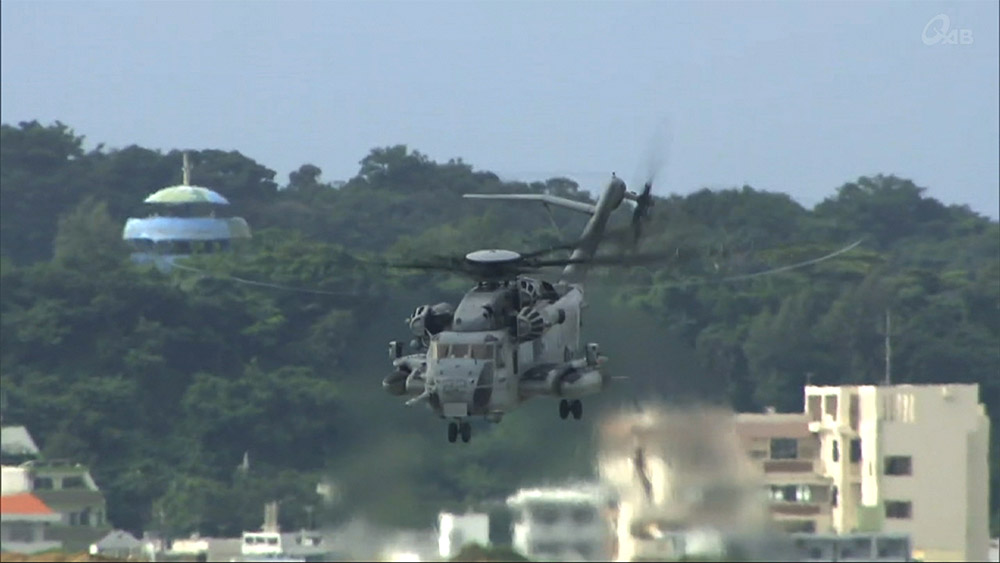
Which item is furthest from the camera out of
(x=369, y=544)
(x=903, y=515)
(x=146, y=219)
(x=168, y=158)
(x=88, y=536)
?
(x=168, y=158)

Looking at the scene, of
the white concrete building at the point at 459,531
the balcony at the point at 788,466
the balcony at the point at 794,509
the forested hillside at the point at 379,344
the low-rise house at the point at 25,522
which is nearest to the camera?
the forested hillside at the point at 379,344

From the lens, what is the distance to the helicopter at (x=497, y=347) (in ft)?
182

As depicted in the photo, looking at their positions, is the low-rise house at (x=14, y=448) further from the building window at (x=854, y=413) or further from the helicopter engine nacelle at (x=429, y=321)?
the helicopter engine nacelle at (x=429, y=321)

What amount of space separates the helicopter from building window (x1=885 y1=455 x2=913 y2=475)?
25534mm

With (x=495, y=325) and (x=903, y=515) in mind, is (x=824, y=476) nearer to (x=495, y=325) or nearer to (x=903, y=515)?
(x=903, y=515)

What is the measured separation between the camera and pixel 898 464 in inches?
3292

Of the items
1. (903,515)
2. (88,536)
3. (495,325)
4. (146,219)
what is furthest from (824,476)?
(146,219)

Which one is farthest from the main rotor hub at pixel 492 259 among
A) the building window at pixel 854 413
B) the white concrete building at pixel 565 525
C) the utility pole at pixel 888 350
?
the utility pole at pixel 888 350

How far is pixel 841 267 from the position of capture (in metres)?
104

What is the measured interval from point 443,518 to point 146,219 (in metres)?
63.6

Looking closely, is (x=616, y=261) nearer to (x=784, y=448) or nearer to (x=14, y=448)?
(x=784, y=448)

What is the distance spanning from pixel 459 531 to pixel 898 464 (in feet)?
45.2

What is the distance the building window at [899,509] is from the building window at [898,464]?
2.97ft

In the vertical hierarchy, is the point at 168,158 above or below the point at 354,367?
above
